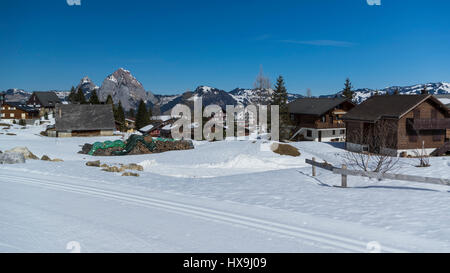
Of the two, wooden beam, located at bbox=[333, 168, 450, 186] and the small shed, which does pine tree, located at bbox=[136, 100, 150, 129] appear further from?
wooden beam, located at bbox=[333, 168, 450, 186]

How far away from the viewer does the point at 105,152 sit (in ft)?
124

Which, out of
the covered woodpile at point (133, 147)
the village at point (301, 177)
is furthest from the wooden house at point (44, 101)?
the covered woodpile at point (133, 147)

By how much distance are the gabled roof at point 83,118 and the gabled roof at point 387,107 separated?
133 ft

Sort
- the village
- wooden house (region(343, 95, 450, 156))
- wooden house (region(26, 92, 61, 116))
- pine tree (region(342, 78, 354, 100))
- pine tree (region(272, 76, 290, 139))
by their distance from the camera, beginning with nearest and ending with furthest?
the village → wooden house (region(343, 95, 450, 156)) → pine tree (region(272, 76, 290, 139)) → pine tree (region(342, 78, 354, 100)) → wooden house (region(26, 92, 61, 116))

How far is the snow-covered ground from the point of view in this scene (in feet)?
28.1

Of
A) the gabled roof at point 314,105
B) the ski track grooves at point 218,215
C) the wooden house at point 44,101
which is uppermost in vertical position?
the wooden house at point 44,101

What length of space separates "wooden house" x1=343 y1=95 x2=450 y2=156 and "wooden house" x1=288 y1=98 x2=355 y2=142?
1786cm

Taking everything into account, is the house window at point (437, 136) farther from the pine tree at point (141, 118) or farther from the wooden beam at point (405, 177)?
the pine tree at point (141, 118)

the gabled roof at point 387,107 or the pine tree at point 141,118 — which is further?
the pine tree at point 141,118

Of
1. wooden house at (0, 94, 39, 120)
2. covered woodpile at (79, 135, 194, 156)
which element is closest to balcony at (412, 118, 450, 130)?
covered woodpile at (79, 135, 194, 156)

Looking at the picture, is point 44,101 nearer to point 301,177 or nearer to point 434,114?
point 434,114

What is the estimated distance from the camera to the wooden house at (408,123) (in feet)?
123

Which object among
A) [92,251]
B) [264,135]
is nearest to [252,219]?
[92,251]

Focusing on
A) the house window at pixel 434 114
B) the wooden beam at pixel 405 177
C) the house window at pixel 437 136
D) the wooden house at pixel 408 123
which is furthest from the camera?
the house window at pixel 437 136
